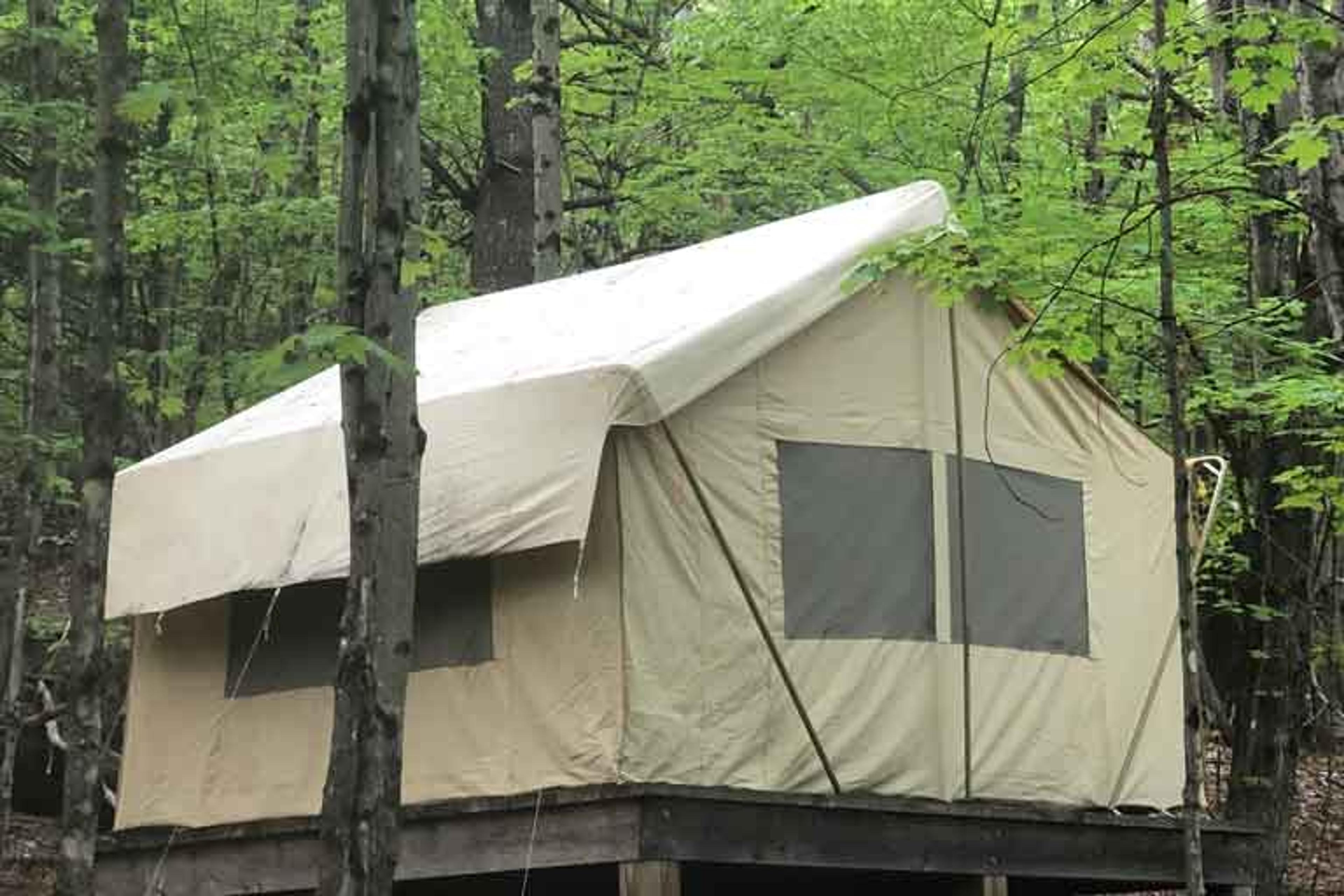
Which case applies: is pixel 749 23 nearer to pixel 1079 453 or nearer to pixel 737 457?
pixel 1079 453

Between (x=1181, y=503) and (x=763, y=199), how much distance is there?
10965 millimetres

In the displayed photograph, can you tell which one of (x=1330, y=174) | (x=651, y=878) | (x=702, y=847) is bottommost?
(x=651, y=878)

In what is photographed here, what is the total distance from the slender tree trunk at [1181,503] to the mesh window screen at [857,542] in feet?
4.55

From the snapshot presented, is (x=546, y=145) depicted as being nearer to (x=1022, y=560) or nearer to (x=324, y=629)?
(x=324, y=629)

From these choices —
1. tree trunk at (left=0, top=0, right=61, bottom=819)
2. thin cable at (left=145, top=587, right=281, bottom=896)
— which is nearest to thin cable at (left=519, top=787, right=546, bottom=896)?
thin cable at (left=145, top=587, right=281, bottom=896)

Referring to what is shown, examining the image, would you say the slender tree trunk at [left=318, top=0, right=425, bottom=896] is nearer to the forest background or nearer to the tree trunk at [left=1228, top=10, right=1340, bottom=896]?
the forest background

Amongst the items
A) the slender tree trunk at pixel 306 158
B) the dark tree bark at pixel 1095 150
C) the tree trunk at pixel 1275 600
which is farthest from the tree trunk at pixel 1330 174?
the slender tree trunk at pixel 306 158

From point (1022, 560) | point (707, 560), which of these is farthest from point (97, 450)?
point (1022, 560)

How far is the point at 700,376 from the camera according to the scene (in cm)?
729

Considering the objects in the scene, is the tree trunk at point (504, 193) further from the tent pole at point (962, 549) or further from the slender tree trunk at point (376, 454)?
the slender tree trunk at point (376, 454)

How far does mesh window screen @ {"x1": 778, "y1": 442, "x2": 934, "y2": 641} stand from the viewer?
25.6ft

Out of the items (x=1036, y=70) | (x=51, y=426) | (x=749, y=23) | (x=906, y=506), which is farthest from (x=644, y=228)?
(x=906, y=506)

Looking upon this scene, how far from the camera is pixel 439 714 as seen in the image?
25.7 feet

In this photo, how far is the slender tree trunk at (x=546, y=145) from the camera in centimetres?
1244
